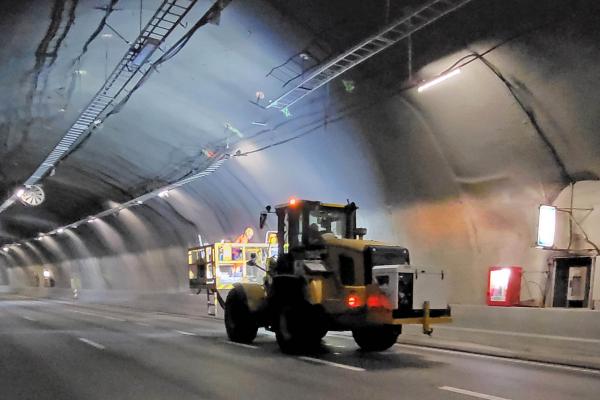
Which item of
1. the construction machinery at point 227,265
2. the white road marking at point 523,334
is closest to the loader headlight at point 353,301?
the white road marking at point 523,334

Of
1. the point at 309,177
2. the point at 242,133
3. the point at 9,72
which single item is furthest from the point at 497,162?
the point at 9,72

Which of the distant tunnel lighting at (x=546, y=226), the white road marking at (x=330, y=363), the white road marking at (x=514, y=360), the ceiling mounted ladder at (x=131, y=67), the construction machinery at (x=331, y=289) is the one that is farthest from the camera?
the distant tunnel lighting at (x=546, y=226)

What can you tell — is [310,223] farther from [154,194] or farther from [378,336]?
[154,194]

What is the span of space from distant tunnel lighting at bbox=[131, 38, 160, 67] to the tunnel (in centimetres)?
7

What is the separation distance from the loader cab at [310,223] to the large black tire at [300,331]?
1.24 meters

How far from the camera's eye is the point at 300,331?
11789 mm

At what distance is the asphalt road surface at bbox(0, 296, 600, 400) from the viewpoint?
8.05m

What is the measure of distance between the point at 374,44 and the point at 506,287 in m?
5.92

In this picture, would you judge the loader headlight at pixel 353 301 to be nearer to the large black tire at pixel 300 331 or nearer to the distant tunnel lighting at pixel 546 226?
the large black tire at pixel 300 331

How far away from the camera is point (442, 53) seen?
493 inches

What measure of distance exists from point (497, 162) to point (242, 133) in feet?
28.7

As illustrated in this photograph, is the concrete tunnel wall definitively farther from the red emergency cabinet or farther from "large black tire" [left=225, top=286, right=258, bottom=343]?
"large black tire" [left=225, top=286, right=258, bottom=343]

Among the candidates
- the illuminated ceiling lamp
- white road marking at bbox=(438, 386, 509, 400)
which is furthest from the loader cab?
the illuminated ceiling lamp

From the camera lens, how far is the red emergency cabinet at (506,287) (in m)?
13.7
